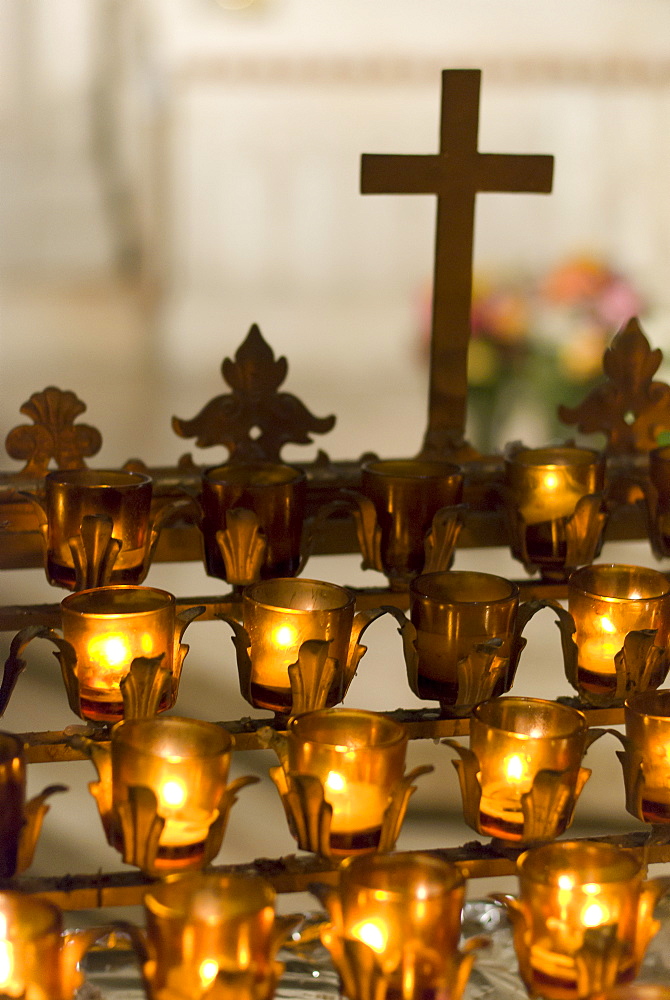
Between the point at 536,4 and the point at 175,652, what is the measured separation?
15.8ft

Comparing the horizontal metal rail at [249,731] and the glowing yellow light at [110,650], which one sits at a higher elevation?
the glowing yellow light at [110,650]

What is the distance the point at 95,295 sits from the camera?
5.53m

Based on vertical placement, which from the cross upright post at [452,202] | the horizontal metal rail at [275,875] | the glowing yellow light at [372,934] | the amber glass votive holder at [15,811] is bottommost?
the horizontal metal rail at [275,875]

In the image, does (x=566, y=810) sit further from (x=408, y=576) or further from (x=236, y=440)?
(x=236, y=440)

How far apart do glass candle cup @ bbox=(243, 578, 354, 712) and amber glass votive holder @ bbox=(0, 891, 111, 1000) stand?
20 centimetres

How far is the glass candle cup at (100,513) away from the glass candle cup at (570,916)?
0.32 m

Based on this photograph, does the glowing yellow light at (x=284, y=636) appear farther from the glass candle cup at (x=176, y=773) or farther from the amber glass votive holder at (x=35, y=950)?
the amber glass votive holder at (x=35, y=950)

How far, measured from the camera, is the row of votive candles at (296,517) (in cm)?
75

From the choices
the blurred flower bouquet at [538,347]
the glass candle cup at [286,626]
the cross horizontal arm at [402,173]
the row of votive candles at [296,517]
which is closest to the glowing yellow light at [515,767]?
the glass candle cup at [286,626]

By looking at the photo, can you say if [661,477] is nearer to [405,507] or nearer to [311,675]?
[405,507]

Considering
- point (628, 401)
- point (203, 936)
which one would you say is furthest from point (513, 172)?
point (203, 936)

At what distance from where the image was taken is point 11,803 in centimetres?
55

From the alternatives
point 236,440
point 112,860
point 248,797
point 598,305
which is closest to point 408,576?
point 236,440

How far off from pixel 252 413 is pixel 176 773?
0.39 meters
